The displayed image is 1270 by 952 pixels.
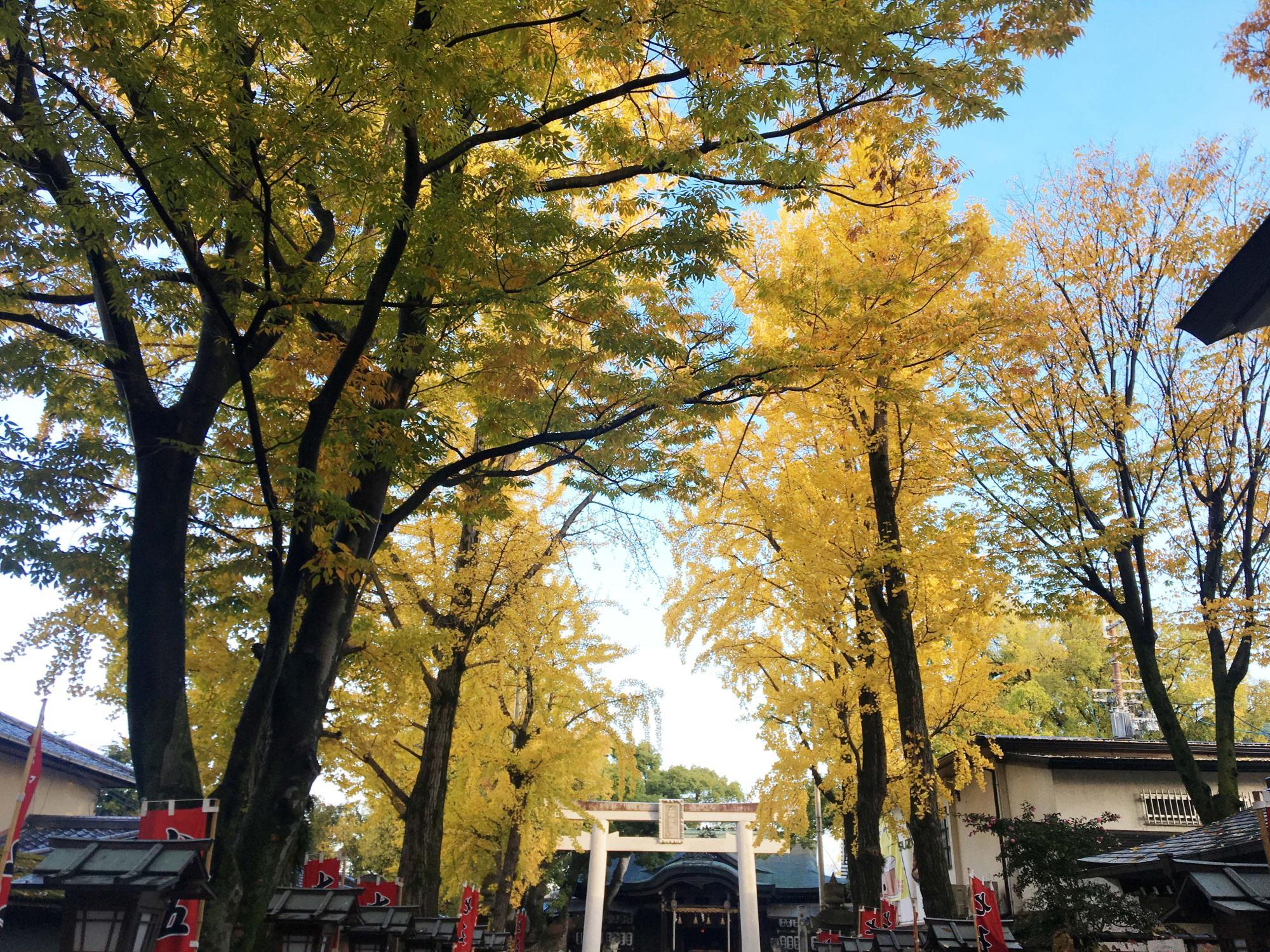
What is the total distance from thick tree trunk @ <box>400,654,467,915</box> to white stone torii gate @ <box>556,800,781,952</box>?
14.1 metres

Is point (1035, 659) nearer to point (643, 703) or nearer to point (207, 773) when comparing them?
point (643, 703)

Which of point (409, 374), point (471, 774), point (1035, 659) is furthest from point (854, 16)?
point (1035, 659)

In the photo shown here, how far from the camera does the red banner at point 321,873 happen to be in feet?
34.4

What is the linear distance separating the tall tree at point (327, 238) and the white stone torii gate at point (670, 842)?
2097 cm

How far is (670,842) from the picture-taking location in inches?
1057

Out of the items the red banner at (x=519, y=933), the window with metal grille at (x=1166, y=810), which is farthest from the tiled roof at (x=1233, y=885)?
the red banner at (x=519, y=933)

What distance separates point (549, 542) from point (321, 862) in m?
5.70

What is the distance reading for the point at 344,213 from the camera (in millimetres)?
8422

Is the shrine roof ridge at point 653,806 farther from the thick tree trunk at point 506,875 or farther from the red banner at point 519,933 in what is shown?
the thick tree trunk at point 506,875

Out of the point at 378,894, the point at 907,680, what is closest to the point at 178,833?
the point at 378,894

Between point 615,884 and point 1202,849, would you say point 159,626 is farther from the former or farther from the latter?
point 615,884

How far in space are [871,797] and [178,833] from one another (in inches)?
425

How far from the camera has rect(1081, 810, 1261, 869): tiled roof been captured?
7930 millimetres

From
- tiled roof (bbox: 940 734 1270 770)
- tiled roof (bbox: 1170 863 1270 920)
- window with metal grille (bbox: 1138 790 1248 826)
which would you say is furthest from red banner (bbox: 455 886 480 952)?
window with metal grille (bbox: 1138 790 1248 826)
